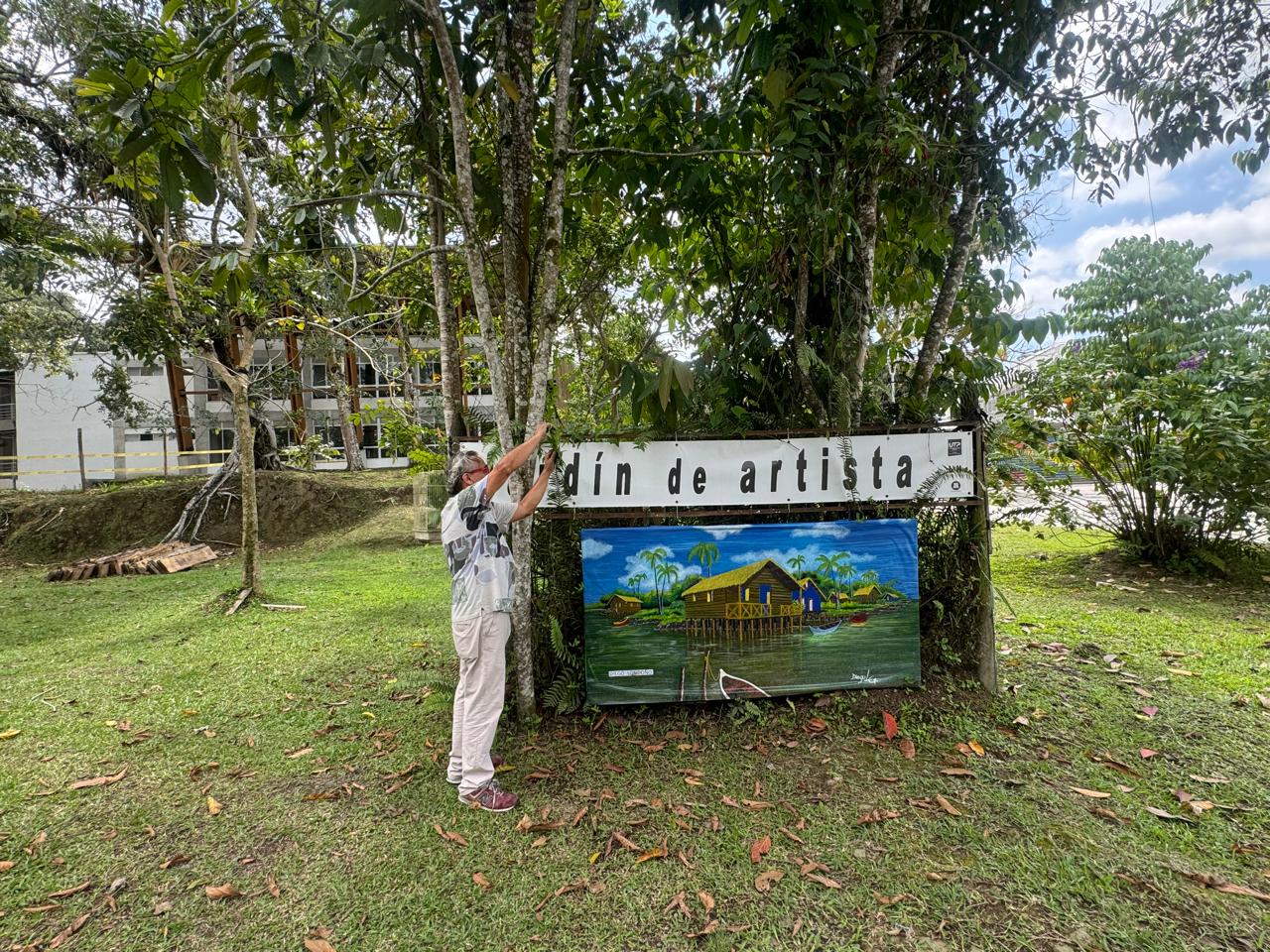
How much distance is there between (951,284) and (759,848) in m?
3.40

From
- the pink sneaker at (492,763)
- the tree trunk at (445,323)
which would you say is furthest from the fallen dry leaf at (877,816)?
the tree trunk at (445,323)

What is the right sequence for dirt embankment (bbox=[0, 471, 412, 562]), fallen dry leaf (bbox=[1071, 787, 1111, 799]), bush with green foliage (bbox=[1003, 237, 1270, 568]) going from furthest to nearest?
dirt embankment (bbox=[0, 471, 412, 562]) → bush with green foliage (bbox=[1003, 237, 1270, 568]) → fallen dry leaf (bbox=[1071, 787, 1111, 799])

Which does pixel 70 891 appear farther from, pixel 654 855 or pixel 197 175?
pixel 197 175

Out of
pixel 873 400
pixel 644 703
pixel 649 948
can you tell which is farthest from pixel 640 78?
pixel 649 948

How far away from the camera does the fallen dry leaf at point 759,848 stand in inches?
101

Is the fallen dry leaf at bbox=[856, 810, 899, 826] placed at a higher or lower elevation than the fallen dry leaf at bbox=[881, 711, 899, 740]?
lower

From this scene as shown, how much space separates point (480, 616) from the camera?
9.61ft

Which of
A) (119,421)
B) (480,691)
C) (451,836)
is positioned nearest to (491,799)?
(451,836)

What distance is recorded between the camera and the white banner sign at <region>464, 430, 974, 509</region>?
362 cm

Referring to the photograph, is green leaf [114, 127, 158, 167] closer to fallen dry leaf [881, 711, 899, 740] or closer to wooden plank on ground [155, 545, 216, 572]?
fallen dry leaf [881, 711, 899, 740]

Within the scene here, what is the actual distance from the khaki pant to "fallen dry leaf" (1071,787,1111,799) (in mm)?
2760

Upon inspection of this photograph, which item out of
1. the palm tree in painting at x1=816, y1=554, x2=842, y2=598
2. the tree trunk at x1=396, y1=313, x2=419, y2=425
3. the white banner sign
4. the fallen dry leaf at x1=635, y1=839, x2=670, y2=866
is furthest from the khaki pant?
the tree trunk at x1=396, y1=313, x2=419, y2=425

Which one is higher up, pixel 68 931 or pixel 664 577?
pixel 664 577

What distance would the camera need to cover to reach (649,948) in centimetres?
213
